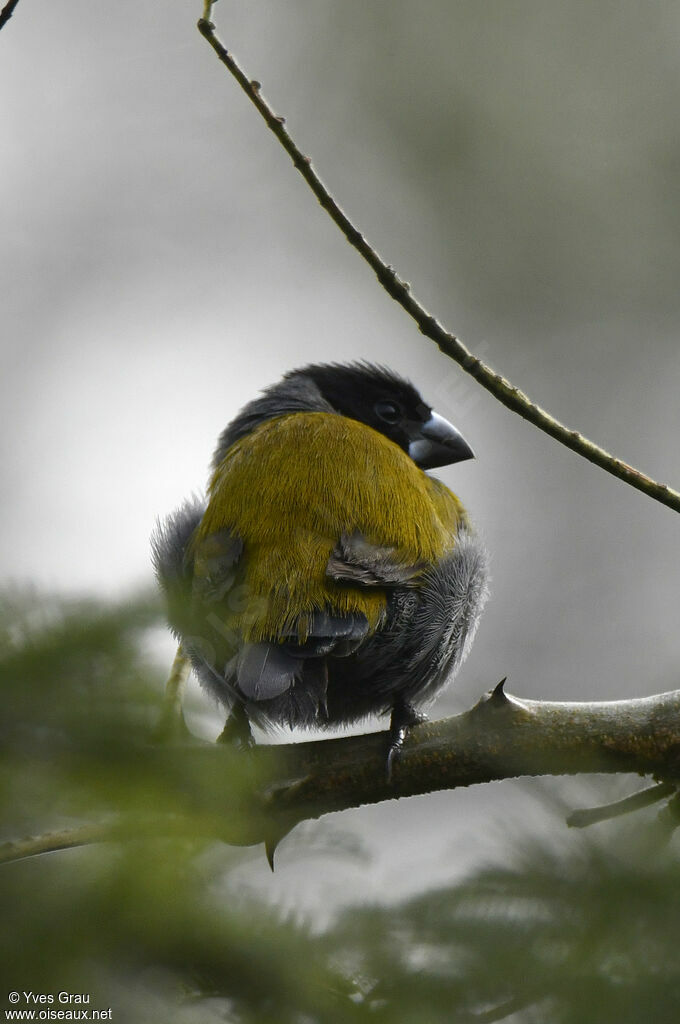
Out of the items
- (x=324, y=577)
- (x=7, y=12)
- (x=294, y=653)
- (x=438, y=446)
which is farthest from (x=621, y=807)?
(x=438, y=446)

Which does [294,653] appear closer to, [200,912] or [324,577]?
[324,577]

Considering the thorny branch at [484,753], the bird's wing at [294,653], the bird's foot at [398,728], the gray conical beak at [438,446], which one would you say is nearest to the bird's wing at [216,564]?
the bird's wing at [294,653]

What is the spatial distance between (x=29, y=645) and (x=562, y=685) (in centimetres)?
909

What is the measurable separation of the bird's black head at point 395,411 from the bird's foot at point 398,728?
1694 millimetres

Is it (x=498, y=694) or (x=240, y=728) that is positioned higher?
(x=498, y=694)

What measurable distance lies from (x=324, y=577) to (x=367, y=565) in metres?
0.18

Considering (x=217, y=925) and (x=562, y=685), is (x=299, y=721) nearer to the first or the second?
(x=217, y=925)

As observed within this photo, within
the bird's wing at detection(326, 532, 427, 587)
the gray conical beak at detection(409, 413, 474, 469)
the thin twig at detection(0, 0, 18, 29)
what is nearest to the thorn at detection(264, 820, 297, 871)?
the bird's wing at detection(326, 532, 427, 587)

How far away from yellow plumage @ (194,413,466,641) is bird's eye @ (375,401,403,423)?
89cm

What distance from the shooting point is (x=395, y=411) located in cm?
527

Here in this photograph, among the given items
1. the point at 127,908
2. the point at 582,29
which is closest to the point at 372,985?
the point at 127,908

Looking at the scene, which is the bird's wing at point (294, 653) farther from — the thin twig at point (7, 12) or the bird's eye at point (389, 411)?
the bird's eye at point (389, 411)

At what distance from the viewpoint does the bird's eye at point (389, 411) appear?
5250mm

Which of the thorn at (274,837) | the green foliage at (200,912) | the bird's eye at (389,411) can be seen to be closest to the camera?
the green foliage at (200,912)
